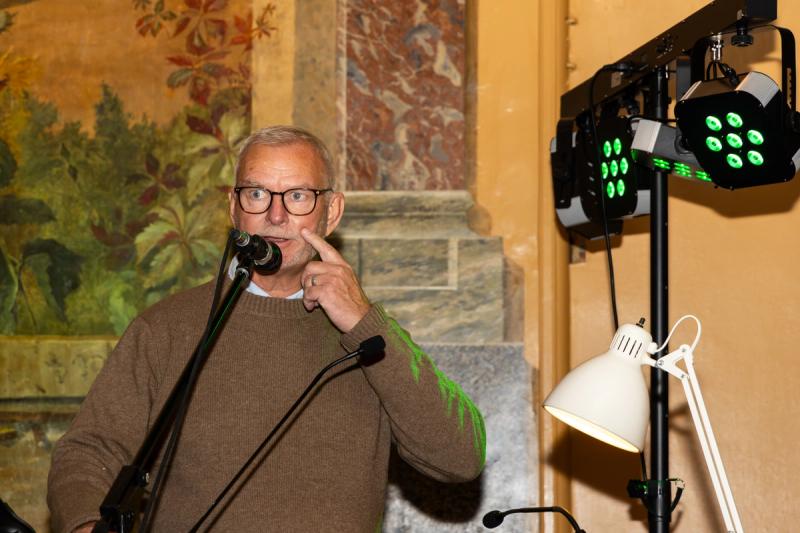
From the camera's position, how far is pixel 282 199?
8.54 feet

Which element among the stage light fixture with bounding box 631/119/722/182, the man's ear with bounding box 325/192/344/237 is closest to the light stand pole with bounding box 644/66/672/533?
the stage light fixture with bounding box 631/119/722/182

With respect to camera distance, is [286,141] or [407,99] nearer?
[286,141]

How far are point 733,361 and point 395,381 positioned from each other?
1562 mm

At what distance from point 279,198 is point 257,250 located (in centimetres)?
65

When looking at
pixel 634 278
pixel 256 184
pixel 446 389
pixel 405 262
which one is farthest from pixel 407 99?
pixel 446 389

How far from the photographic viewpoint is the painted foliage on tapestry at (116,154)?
3.87 m

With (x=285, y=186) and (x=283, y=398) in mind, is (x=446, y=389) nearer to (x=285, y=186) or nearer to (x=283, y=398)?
(x=283, y=398)

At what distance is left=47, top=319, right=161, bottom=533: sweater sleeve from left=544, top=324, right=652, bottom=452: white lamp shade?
95cm

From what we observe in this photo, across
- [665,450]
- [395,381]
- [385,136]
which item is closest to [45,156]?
[385,136]

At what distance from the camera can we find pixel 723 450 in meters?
3.50

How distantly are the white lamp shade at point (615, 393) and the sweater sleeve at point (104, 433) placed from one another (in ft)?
3.13

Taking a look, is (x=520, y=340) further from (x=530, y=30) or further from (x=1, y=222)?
(x=1, y=222)

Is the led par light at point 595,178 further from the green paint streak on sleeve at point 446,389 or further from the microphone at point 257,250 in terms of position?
the microphone at point 257,250

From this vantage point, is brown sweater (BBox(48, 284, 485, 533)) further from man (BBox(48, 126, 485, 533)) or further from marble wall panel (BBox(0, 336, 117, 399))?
marble wall panel (BBox(0, 336, 117, 399))
